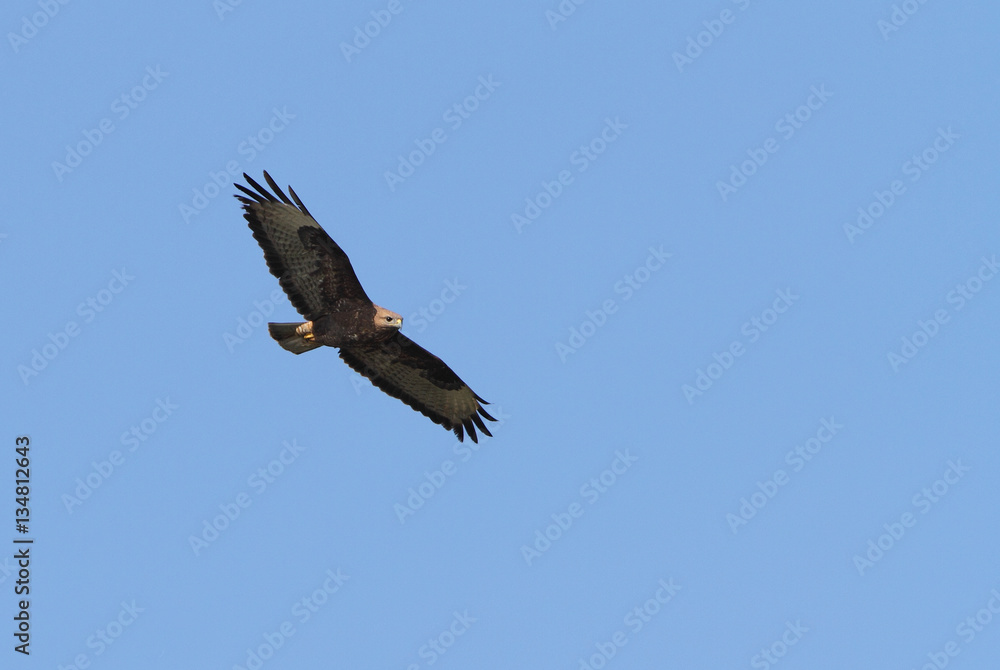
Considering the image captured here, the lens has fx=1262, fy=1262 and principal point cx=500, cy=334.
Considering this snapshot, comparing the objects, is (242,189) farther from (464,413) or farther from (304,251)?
(464,413)

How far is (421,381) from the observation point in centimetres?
1856

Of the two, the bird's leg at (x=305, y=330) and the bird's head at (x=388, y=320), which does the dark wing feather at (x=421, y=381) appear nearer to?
the bird's head at (x=388, y=320)

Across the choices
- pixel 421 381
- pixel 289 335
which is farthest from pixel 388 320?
pixel 421 381

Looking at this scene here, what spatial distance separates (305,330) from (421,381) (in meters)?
2.61

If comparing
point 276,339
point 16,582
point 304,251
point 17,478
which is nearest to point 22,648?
point 16,582

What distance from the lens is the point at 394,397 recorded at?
18516 mm

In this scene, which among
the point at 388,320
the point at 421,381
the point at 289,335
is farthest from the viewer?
the point at 421,381

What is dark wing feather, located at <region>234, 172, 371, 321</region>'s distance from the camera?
54.2 ft

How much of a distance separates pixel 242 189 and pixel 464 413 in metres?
4.74

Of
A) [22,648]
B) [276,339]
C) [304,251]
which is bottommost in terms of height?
[22,648]

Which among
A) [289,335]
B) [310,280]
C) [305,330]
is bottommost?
[289,335]

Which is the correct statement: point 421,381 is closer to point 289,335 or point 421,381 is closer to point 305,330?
point 305,330

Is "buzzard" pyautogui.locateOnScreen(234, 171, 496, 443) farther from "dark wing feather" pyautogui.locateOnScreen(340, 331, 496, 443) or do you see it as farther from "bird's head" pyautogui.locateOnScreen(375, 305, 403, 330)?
"dark wing feather" pyautogui.locateOnScreen(340, 331, 496, 443)

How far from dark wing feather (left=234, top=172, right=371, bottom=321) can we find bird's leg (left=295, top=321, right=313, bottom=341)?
0.16 meters
